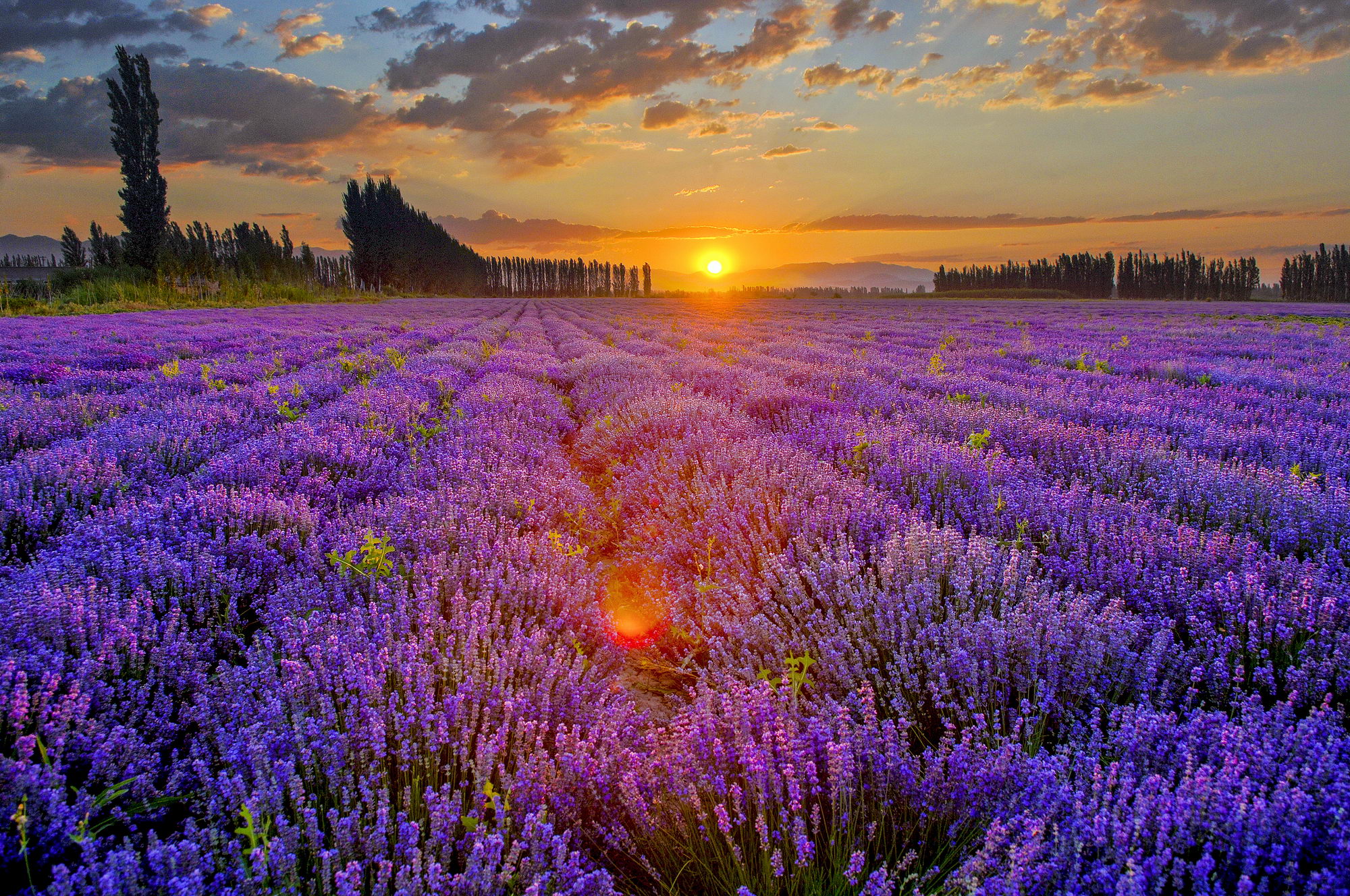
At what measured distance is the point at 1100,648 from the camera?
172 cm

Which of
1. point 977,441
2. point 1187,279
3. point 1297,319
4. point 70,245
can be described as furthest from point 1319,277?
point 70,245

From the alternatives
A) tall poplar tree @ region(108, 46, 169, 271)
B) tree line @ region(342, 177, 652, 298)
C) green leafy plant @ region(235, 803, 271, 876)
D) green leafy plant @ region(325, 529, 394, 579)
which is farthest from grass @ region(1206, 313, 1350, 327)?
tree line @ region(342, 177, 652, 298)

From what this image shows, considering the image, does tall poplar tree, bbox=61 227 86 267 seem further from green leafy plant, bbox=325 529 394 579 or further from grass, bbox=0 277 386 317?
green leafy plant, bbox=325 529 394 579

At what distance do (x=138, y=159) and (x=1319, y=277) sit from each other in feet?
378

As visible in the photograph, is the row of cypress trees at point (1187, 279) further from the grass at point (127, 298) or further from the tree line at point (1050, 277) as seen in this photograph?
the grass at point (127, 298)

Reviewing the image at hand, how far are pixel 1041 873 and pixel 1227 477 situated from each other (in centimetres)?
302

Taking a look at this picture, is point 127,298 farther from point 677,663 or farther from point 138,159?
point 677,663

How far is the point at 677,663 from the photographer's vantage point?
2.54 m

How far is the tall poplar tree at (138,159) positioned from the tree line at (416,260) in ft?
95.1

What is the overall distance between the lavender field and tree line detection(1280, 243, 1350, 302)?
9488cm

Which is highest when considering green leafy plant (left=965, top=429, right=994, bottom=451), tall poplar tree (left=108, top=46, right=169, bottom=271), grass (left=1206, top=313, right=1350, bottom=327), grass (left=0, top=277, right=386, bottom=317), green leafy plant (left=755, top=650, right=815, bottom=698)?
tall poplar tree (left=108, top=46, right=169, bottom=271)

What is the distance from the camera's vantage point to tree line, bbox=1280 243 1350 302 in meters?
71.0

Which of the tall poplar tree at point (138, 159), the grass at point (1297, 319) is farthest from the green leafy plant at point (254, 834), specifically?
the tall poplar tree at point (138, 159)

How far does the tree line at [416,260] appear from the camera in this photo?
67.7 meters
